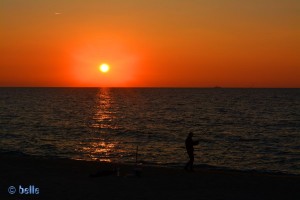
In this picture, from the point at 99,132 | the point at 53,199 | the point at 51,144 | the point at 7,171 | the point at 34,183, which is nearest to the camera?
the point at 53,199

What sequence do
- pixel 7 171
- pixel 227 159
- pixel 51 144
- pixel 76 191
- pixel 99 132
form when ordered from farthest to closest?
pixel 99 132 < pixel 51 144 < pixel 227 159 < pixel 7 171 < pixel 76 191

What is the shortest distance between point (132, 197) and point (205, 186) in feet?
12.0

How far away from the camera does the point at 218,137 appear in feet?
152

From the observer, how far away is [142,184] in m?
16.7

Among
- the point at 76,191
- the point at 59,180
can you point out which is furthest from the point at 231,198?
the point at 59,180

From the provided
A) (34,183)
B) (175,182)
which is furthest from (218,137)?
(34,183)

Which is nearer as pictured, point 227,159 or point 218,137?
point 227,159

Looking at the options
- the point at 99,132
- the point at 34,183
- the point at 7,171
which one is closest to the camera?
the point at 34,183

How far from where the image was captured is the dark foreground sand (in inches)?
580

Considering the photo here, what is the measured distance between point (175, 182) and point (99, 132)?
34.9 m

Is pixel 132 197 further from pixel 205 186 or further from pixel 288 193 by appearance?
pixel 288 193

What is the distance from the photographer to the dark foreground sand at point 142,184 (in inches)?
580

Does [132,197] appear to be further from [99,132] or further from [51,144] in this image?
[99,132]

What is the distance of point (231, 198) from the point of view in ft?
47.7
